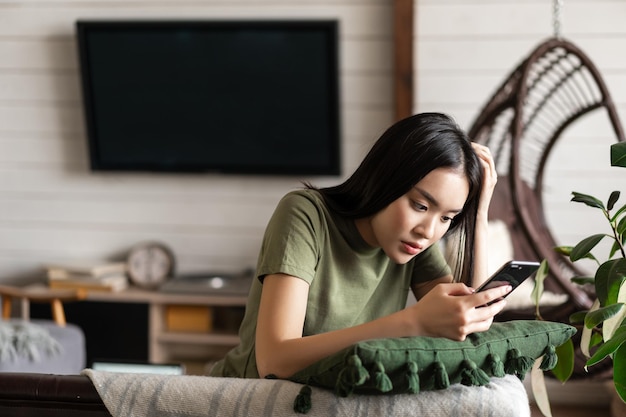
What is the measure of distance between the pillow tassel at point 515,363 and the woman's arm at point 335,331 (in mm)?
53

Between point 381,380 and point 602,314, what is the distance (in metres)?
0.48

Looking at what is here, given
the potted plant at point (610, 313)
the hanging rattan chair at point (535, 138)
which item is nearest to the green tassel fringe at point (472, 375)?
the potted plant at point (610, 313)

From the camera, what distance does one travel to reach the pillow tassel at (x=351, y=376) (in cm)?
108

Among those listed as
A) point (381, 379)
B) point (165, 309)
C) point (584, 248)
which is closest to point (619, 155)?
point (584, 248)

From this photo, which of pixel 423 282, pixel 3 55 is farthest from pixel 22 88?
pixel 423 282

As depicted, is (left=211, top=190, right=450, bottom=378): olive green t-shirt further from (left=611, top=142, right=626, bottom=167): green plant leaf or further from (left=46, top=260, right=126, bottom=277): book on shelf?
(left=46, top=260, right=126, bottom=277): book on shelf

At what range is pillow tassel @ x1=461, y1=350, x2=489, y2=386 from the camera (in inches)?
44.8

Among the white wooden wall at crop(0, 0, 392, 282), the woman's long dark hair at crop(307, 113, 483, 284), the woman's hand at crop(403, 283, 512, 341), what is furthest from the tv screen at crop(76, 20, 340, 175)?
the woman's hand at crop(403, 283, 512, 341)

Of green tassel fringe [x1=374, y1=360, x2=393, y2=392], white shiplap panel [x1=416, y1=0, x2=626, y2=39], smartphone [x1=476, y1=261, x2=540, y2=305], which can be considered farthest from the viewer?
white shiplap panel [x1=416, y1=0, x2=626, y2=39]

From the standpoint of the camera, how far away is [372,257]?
1661 millimetres

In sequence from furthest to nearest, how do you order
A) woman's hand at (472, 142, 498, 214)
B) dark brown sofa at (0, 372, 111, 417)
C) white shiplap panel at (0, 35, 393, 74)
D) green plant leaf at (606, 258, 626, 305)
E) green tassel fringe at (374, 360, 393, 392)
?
white shiplap panel at (0, 35, 393, 74), woman's hand at (472, 142, 498, 214), green plant leaf at (606, 258, 626, 305), dark brown sofa at (0, 372, 111, 417), green tassel fringe at (374, 360, 393, 392)

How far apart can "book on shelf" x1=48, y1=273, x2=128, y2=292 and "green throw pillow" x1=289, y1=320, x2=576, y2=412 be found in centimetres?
295

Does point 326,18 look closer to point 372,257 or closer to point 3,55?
point 3,55

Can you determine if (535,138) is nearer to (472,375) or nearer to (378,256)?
(378,256)
